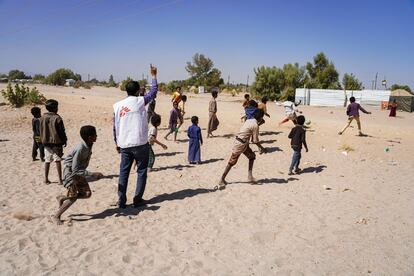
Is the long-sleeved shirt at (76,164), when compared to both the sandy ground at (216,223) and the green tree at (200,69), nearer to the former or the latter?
the sandy ground at (216,223)

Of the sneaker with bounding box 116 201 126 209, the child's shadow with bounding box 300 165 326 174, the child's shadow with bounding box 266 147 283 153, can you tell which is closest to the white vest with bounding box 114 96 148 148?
the sneaker with bounding box 116 201 126 209

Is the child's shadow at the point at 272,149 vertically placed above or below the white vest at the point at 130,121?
below

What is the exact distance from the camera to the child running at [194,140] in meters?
8.90

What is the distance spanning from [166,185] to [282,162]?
12.6 ft

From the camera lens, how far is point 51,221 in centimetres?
494

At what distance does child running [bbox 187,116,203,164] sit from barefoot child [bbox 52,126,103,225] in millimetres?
4146

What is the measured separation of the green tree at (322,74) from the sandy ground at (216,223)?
3679cm

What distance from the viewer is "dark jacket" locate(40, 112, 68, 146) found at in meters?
6.27

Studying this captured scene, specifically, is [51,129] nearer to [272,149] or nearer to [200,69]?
[272,149]

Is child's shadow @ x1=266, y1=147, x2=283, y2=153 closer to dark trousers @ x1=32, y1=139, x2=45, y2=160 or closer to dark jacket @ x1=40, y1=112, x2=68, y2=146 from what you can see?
dark trousers @ x1=32, y1=139, x2=45, y2=160

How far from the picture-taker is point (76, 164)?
A: 4.84m

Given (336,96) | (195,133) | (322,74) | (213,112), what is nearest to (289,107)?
(213,112)

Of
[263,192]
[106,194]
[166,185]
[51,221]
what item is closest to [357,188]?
[263,192]

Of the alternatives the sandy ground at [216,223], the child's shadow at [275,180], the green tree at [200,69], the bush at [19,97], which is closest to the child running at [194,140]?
the sandy ground at [216,223]
